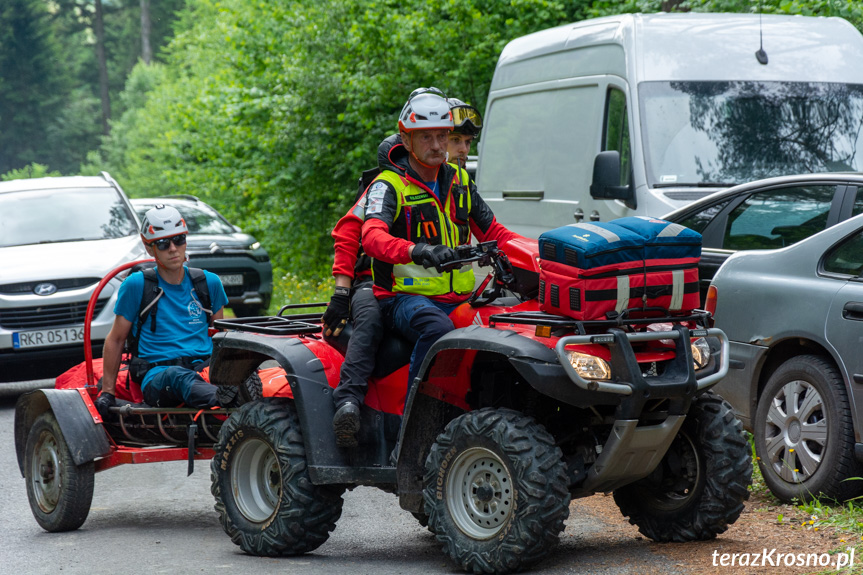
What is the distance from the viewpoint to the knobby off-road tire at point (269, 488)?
18.2 ft

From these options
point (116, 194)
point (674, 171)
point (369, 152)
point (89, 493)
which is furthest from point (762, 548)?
point (369, 152)

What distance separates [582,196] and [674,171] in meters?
1.04

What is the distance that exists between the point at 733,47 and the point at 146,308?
17.7ft

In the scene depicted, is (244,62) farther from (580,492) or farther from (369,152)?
(580,492)

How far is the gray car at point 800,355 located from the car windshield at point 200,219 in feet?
34.5

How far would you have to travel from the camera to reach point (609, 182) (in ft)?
29.5

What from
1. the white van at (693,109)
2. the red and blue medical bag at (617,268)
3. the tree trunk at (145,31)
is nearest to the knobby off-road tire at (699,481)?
the red and blue medical bag at (617,268)

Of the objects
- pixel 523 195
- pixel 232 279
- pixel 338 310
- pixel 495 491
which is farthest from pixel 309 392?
pixel 232 279

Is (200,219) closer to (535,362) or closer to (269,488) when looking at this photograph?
(269,488)

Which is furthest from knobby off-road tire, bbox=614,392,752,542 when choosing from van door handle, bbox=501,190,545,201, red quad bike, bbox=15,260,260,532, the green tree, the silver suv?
the green tree

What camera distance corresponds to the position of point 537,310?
17.0 feet

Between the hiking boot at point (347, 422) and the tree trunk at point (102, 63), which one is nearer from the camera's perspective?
the hiking boot at point (347, 422)

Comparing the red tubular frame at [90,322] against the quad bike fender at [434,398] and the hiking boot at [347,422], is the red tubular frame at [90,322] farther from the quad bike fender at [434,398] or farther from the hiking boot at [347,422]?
the quad bike fender at [434,398]

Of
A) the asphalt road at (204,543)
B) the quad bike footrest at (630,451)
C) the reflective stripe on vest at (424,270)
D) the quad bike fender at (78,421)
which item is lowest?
the asphalt road at (204,543)
